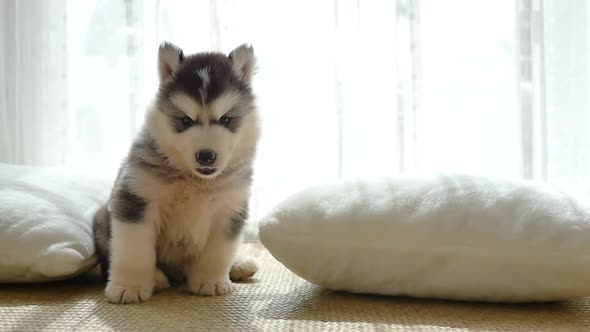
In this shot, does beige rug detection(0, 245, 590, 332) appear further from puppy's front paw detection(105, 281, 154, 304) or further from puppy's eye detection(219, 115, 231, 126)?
puppy's eye detection(219, 115, 231, 126)

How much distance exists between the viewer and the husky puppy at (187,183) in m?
1.59

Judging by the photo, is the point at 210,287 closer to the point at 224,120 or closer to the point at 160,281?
the point at 160,281

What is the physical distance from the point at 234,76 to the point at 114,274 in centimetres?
60

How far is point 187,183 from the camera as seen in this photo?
166 cm

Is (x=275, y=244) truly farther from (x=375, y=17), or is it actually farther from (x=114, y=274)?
(x=375, y=17)

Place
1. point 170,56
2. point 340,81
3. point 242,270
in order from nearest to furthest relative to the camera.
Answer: point 170,56, point 242,270, point 340,81

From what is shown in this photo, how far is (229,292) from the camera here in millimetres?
1707

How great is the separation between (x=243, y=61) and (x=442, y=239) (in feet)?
2.42

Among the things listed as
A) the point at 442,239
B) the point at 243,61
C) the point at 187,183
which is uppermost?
the point at 243,61

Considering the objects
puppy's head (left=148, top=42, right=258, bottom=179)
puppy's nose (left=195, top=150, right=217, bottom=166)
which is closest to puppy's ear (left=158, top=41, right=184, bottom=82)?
puppy's head (left=148, top=42, right=258, bottom=179)

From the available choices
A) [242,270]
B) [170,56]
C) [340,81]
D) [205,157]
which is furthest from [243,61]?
[340,81]

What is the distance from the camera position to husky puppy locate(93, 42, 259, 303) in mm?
1590

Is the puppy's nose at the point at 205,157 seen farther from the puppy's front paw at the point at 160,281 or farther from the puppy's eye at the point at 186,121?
the puppy's front paw at the point at 160,281

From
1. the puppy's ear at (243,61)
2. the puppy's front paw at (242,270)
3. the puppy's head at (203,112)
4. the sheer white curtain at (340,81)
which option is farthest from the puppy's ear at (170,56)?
the sheer white curtain at (340,81)
